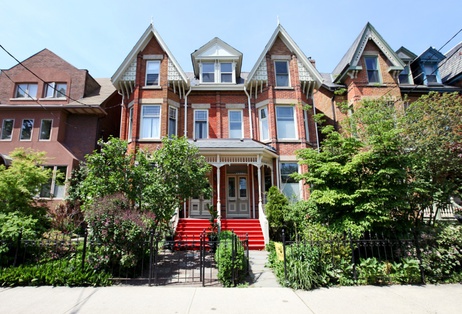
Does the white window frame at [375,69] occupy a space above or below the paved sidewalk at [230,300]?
above

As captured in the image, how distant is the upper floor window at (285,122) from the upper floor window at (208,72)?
5213 millimetres

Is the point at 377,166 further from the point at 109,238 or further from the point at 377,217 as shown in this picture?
the point at 109,238

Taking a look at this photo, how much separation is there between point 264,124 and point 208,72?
18.3 feet

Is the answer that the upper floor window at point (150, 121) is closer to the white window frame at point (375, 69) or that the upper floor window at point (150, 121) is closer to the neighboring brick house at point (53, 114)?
the neighboring brick house at point (53, 114)

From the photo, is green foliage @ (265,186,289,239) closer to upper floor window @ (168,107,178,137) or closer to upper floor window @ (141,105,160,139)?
upper floor window @ (168,107,178,137)

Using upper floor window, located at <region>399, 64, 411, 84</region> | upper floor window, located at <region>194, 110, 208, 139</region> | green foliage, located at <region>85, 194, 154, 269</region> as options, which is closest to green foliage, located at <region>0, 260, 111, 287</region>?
green foliage, located at <region>85, 194, 154, 269</region>

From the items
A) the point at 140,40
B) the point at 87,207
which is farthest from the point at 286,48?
the point at 87,207

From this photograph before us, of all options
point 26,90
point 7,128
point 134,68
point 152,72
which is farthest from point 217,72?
point 7,128

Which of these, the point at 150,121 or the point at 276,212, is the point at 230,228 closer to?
the point at 276,212

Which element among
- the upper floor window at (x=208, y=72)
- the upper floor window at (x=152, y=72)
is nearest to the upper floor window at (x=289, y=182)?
the upper floor window at (x=208, y=72)

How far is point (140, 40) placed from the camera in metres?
16.4

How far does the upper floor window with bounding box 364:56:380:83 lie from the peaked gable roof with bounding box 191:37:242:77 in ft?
29.3

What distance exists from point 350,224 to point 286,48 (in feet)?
44.0

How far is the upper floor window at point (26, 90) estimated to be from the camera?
58.6ft
